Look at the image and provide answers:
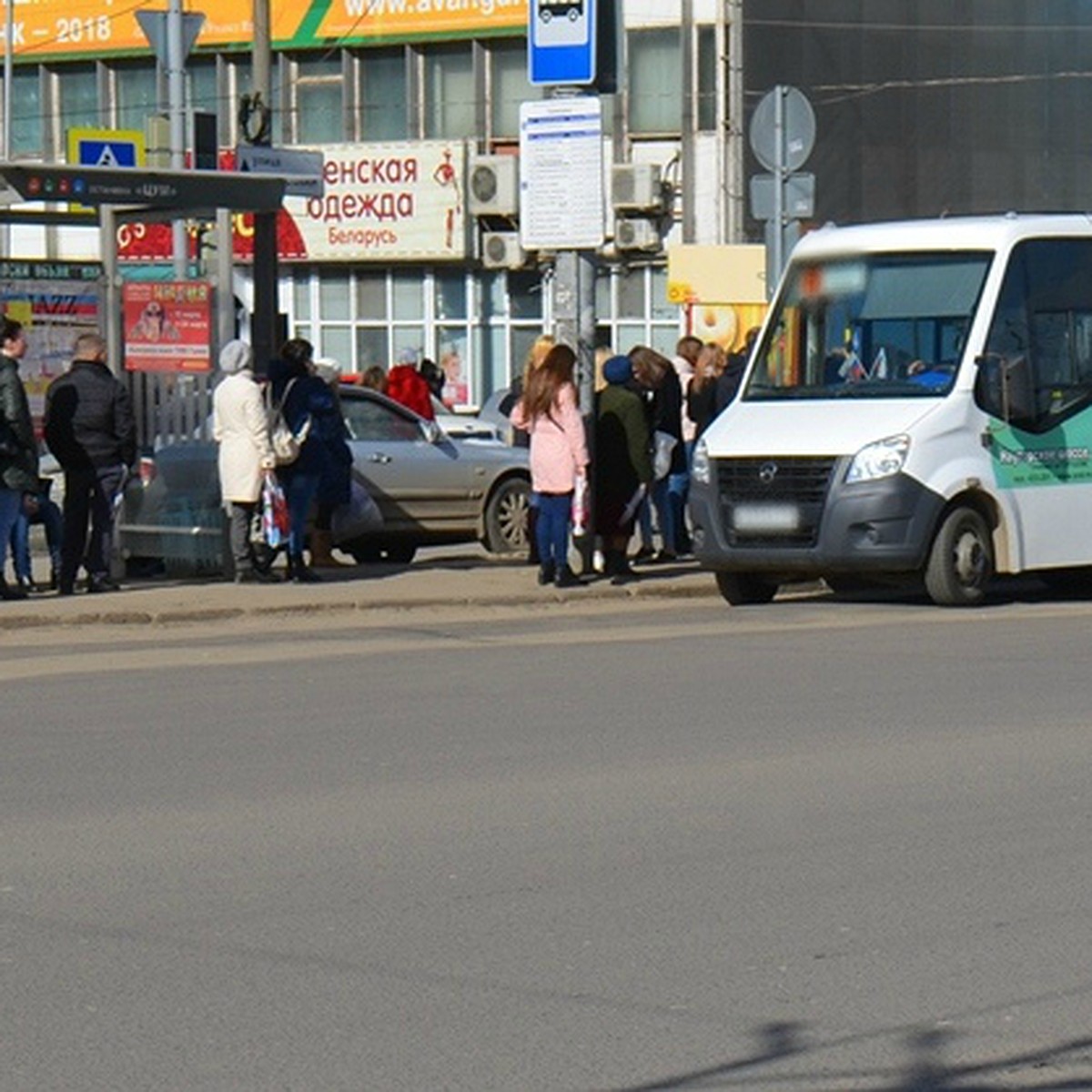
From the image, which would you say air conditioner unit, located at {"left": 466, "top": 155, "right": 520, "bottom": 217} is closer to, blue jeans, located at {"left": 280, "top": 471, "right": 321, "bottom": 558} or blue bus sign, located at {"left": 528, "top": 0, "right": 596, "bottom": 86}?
blue bus sign, located at {"left": 528, "top": 0, "right": 596, "bottom": 86}

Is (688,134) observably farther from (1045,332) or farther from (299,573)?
(1045,332)

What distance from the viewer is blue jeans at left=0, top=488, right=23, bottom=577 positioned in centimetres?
1850

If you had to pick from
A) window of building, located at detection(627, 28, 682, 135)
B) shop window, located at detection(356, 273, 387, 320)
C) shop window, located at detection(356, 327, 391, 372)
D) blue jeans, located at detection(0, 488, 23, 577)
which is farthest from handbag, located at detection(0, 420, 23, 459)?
shop window, located at detection(356, 273, 387, 320)

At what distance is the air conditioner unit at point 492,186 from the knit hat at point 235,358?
92.8 feet

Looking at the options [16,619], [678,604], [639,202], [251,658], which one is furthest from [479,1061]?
[639,202]

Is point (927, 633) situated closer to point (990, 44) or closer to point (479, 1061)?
point (479, 1061)

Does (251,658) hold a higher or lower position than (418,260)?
lower

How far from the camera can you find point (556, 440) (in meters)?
19.5

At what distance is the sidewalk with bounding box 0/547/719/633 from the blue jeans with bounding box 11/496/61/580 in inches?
10.2

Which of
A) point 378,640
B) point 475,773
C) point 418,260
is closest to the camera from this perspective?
point 475,773

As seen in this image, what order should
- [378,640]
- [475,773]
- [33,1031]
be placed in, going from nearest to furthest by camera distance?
[33,1031] → [475,773] → [378,640]

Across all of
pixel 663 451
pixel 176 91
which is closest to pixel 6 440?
pixel 663 451

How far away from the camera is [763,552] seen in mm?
18406

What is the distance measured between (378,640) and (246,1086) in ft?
34.3
